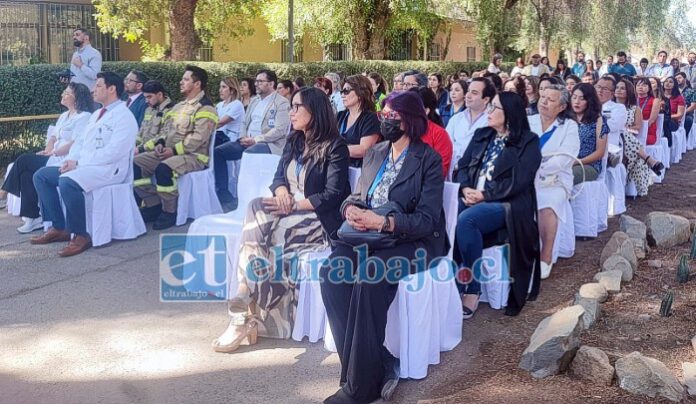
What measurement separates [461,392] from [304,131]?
1983 mm

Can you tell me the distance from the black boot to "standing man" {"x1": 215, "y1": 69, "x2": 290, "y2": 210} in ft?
3.19

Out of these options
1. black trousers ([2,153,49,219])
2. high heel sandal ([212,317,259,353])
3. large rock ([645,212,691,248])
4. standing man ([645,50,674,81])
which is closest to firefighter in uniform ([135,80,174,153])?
black trousers ([2,153,49,219])

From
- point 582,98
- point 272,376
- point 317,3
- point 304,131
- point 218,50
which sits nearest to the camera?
point 272,376

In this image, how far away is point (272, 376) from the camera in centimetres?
421

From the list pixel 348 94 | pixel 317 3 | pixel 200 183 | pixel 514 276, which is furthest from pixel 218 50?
pixel 514 276

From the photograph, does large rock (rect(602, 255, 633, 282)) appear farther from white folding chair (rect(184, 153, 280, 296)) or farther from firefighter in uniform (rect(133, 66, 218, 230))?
firefighter in uniform (rect(133, 66, 218, 230))

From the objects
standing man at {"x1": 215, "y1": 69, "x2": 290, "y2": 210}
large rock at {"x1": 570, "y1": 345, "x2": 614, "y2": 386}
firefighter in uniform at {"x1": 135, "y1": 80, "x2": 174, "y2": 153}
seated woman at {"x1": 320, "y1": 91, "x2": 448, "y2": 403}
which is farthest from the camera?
standing man at {"x1": 215, "y1": 69, "x2": 290, "y2": 210}

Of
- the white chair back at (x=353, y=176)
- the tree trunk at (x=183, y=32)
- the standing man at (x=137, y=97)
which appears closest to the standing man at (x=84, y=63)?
the standing man at (x=137, y=97)

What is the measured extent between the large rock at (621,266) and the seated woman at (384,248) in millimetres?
1832

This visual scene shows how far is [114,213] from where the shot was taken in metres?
7.05

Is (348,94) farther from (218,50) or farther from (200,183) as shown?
(218,50)

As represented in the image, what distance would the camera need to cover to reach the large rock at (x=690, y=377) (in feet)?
11.7

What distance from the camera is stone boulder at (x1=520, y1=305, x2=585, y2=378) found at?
3.93 m

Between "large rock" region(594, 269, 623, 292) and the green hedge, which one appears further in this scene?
the green hedge
